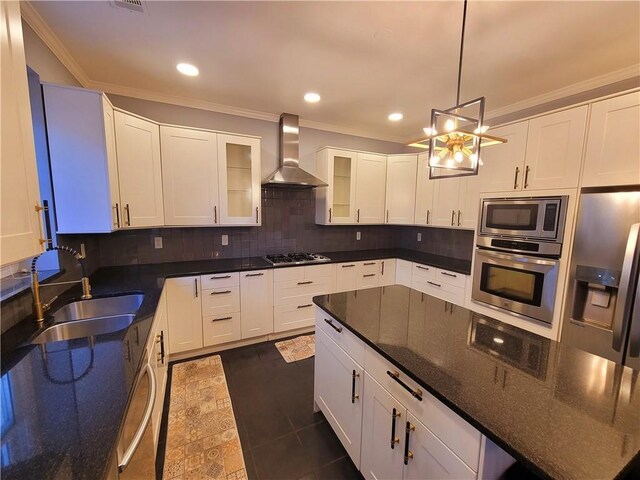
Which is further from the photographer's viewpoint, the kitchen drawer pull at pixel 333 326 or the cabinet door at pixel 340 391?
the kitchen drawer pull at pixel 333 326

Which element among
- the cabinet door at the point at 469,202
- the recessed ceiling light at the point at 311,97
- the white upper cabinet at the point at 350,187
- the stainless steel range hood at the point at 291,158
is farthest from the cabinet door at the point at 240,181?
the cabinet door at the point at 469,202

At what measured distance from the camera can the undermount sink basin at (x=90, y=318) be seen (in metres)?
1.47

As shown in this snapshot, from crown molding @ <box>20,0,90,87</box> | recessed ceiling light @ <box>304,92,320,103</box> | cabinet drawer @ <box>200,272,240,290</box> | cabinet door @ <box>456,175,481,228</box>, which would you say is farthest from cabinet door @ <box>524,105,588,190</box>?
crown molding @ <box>20,0,90,87</box>

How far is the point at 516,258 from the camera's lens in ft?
7.60

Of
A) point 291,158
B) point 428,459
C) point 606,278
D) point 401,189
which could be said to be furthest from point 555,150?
point 291,158

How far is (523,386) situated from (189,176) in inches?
115

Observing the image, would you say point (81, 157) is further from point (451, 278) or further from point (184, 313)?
point (451, 278)

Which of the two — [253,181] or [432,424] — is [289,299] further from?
[432,424]

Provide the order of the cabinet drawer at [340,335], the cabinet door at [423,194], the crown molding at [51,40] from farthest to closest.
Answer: the cabinet door at [423,194] → the crown molding at [51,40] → the cabinet drawer at [340,335]

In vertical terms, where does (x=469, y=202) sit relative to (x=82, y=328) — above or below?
above

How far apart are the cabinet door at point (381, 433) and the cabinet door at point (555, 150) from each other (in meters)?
2.11

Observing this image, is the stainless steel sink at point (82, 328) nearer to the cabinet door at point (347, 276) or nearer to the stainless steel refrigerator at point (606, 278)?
the cabinet door at point (347, 276)

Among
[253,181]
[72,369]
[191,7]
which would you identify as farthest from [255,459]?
[191,7]

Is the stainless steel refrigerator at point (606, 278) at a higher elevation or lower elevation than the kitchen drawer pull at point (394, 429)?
higher
